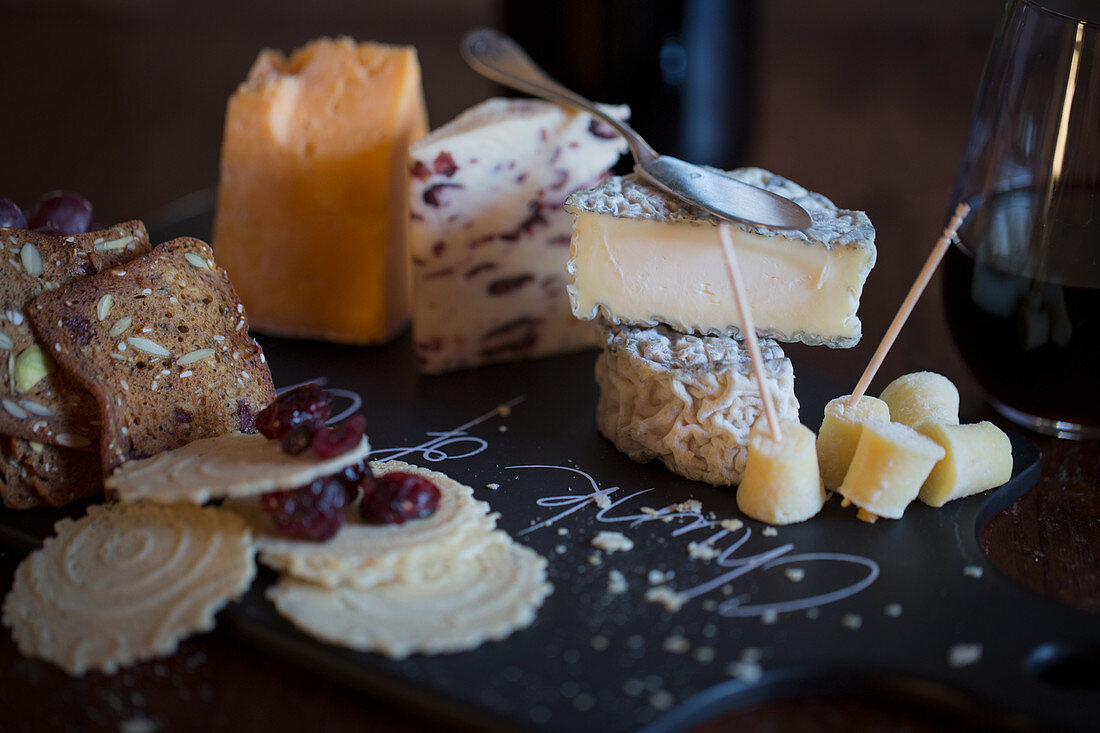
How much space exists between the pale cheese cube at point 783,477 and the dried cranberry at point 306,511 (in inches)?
24.0

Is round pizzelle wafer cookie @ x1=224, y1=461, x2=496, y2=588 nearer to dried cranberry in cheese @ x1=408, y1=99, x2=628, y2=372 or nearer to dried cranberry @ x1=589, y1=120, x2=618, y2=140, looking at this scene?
dried cranberry in cheese @ x1=408, y1=99, x2=628, y2=372

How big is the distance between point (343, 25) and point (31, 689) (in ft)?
13.6

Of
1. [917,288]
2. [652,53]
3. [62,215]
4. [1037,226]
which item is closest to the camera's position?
[917,288]

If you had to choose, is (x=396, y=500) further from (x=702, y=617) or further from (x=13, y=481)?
(x=13, y=481)

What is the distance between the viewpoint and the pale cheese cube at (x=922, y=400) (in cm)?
180

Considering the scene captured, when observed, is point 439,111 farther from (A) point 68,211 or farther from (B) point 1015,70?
(B) point 1015,70

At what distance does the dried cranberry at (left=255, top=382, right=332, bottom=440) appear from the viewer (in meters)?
1.60

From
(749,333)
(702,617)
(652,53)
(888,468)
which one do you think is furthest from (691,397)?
→ (652,53)

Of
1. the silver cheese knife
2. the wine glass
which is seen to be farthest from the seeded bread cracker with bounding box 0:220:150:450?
the wine glass

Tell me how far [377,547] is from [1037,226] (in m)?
1.20

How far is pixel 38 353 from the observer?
5.48 ft

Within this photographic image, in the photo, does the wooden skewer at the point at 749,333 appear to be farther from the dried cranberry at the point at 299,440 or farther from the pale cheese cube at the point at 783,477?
the dried cranberry at the point at 299,440

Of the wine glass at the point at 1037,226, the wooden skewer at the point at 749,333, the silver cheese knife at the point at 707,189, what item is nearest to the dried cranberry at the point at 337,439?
the wooden skewer at the point at 749,333

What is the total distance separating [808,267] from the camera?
69.9 inches
